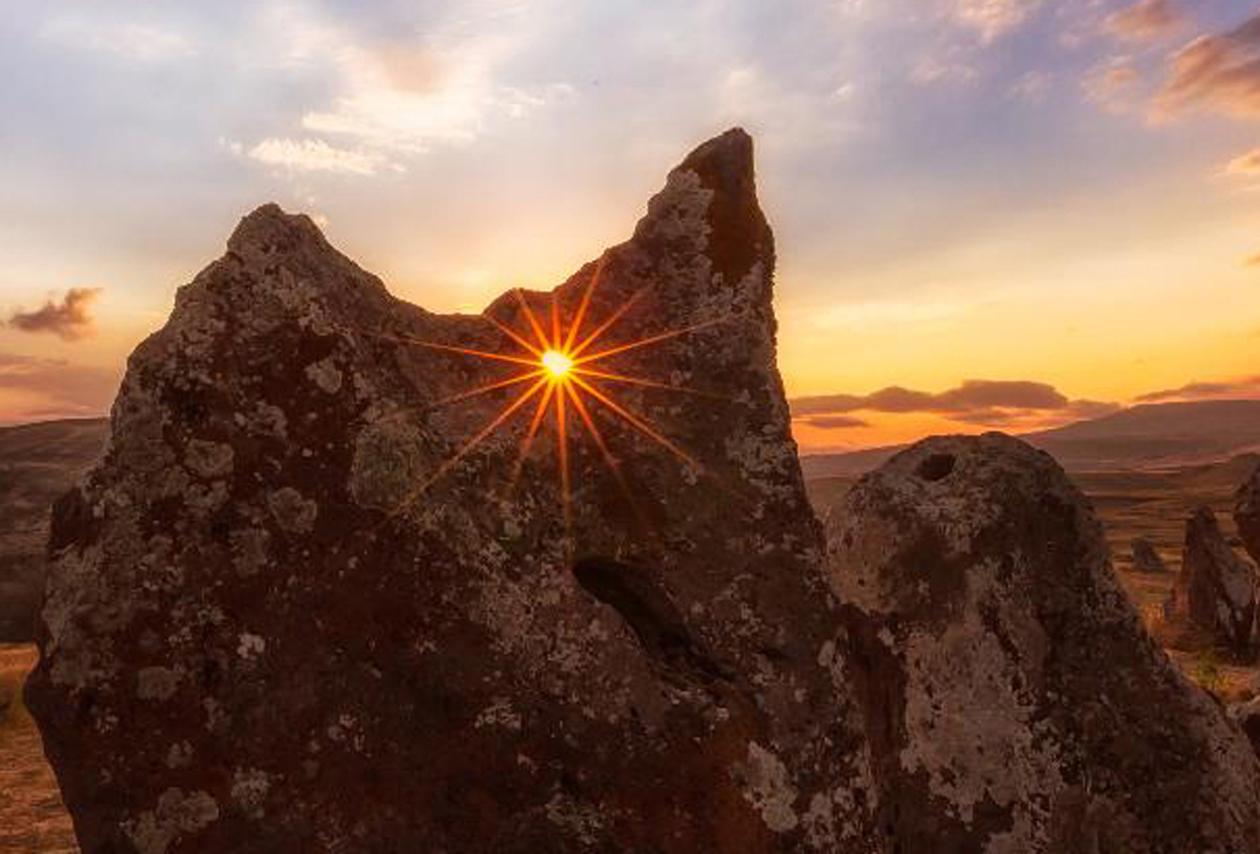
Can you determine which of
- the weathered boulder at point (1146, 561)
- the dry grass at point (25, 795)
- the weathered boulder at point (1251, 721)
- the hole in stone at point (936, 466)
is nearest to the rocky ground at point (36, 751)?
the dry grass at point (25, 795)

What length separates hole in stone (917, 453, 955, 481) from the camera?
31.5ft

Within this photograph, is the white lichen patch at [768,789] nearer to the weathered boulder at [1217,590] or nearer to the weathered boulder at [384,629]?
the weathered boulder at [384,629]

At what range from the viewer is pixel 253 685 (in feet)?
18.3

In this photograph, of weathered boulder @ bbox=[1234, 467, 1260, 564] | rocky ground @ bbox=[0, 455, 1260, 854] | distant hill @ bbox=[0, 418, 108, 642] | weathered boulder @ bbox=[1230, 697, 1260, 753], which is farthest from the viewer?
distant hill @ bbox=[0, 418, 108, 642]

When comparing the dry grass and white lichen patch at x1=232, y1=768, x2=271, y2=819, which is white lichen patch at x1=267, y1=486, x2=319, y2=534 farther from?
the dry grass

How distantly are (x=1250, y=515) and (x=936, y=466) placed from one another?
15966 millimetres

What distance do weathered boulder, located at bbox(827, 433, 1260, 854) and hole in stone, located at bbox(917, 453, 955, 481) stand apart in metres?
0.18

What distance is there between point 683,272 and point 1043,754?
4.42 m

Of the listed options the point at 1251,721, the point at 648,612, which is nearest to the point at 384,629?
the point at 648,612

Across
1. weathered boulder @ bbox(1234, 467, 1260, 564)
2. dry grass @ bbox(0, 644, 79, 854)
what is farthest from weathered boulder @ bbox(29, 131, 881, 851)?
weathered boulder @ bbox(1234, 467, 1260, 564)

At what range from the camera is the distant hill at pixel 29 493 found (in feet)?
97.7

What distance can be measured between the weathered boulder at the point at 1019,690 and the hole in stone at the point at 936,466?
0.18m

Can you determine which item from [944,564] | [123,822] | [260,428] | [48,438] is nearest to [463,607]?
[260,428]

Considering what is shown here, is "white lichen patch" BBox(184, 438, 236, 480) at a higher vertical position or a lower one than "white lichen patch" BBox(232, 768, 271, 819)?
higher
